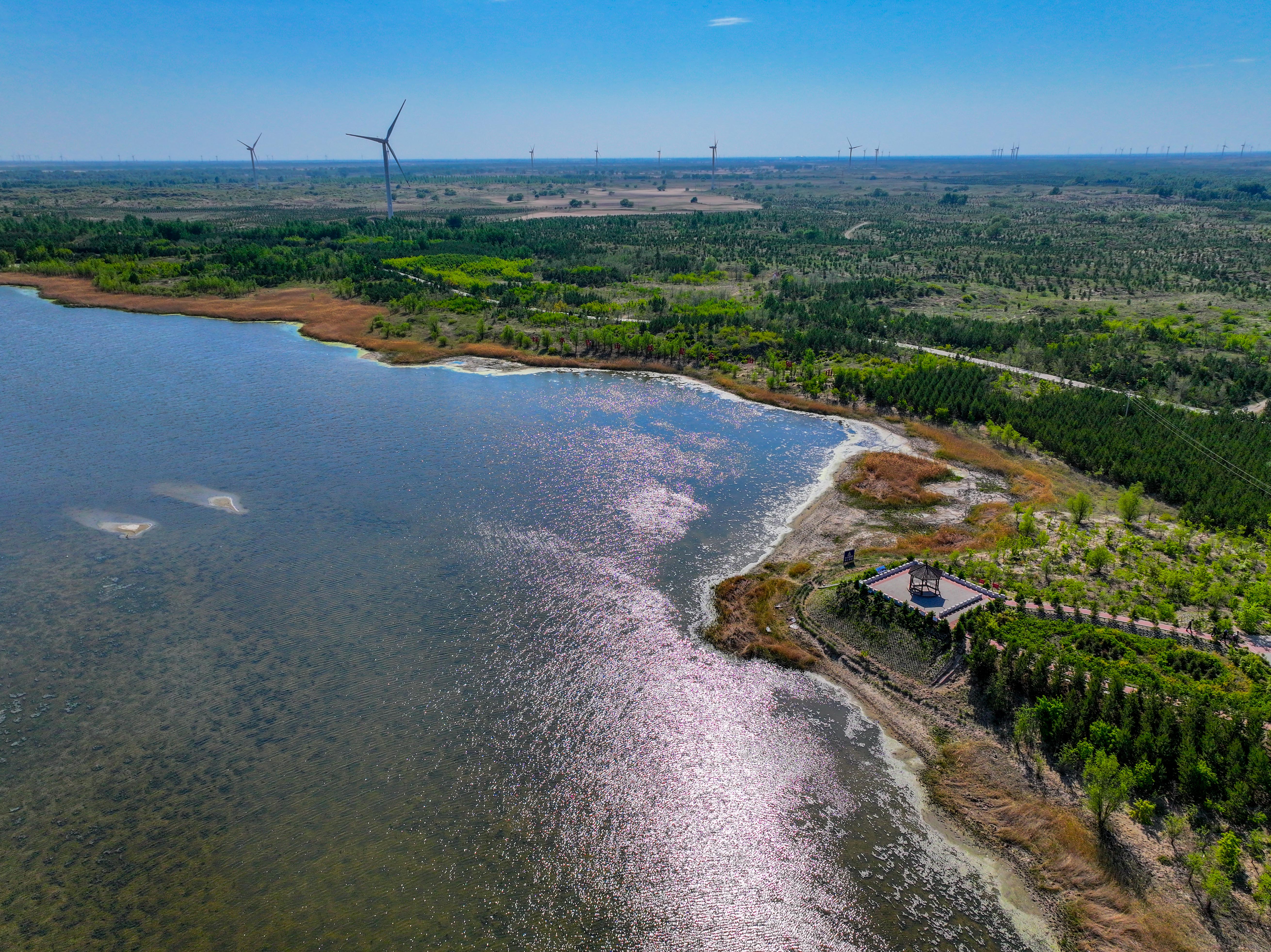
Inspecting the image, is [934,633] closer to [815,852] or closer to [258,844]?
[815,852]

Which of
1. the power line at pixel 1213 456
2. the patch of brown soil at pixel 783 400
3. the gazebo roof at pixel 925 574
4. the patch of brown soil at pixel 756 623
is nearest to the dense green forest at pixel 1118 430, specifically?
the power line at pixel 1213 456

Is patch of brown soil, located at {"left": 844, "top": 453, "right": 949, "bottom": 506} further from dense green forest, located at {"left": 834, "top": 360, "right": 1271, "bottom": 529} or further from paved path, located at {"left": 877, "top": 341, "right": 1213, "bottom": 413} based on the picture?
paved path, located at {"left": 877, "top": 341, "right": 1213, "bottom": 413}

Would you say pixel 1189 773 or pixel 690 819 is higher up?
pixel 1189 773

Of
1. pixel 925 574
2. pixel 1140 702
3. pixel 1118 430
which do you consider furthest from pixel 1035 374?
pixel 1140 702

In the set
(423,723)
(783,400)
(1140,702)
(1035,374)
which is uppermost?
(1035,374)

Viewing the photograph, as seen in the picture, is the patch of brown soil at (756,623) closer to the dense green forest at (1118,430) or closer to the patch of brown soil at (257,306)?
the dense green forest at (1118,430)

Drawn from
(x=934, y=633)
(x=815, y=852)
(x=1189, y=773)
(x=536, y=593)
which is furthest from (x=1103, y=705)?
(x=536, y=593)

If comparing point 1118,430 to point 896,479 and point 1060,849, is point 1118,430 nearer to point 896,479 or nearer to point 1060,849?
point 896,479
